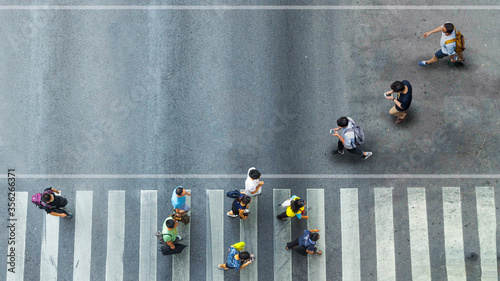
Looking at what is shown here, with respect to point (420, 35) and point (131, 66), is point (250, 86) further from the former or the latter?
point (420, 35)

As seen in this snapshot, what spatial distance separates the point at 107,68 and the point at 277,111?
523cm

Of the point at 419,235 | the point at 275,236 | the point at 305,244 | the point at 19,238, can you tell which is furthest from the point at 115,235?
the point at 419,235

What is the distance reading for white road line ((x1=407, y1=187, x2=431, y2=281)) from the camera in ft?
35.9

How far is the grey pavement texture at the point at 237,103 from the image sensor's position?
1139 cm

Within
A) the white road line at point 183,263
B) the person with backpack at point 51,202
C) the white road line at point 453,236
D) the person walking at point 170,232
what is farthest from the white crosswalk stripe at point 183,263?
the white road line at point 453,236

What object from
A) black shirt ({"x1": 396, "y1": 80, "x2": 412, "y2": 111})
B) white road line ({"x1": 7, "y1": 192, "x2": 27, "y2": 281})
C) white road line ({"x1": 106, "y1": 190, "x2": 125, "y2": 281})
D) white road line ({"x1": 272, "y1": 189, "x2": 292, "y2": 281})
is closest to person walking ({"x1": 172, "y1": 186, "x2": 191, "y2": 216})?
white road line ({"x1": 106, "y1": 190, "x2": 125, "y2": 281})

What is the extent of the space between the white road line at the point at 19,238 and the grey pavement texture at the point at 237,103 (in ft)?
0.68

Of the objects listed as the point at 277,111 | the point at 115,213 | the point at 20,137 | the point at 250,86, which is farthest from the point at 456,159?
the point at 20,137

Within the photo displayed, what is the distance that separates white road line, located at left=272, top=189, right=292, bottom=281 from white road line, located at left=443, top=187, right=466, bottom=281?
432 cm

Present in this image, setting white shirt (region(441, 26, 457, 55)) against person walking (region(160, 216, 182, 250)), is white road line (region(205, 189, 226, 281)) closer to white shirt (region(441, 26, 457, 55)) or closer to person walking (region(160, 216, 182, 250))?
person walking (region(160, 216, 182, 250))

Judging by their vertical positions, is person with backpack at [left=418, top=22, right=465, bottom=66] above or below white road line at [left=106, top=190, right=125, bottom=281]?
above

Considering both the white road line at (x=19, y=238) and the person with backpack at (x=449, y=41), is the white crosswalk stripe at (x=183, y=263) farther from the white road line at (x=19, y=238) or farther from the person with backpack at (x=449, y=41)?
the person with backpack at (x=449, y=41)

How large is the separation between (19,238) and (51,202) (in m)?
2.00

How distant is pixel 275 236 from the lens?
1116 centimetres
